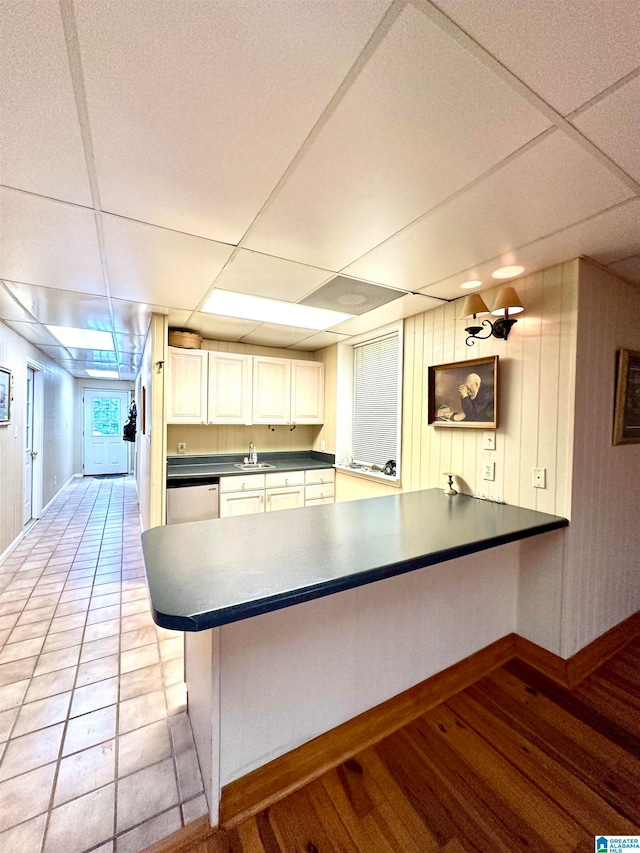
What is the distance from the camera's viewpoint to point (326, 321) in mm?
3207

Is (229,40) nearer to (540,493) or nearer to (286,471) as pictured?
(540,493)

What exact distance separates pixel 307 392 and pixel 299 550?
3002mm

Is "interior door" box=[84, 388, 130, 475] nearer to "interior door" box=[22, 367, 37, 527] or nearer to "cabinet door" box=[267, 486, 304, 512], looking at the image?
"interior door" box=[22, 367, 37, 527]

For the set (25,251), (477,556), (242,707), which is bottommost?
(242,707)

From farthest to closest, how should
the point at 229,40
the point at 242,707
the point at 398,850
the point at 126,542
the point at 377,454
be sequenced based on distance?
the point at 126,542 → the point at 377,454 → the point at 242,707 → the point at 398,850 → the point at 229,40

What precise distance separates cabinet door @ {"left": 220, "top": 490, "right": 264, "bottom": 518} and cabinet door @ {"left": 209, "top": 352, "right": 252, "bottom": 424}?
2.57ft

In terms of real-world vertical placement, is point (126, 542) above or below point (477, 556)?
below

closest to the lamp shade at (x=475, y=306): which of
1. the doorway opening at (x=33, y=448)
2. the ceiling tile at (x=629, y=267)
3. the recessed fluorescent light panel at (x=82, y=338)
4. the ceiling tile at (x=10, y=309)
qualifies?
the ceiling tile at (x=629, y=267)

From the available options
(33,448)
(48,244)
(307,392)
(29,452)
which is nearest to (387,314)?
(307,392)

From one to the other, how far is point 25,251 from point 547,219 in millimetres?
2568

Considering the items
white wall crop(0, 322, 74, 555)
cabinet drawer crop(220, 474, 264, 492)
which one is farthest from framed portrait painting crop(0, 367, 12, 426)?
cabinet drawer crop(220, 474, 264, 492)

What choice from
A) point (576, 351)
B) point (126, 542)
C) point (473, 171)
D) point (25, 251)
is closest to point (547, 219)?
point (473, 171)

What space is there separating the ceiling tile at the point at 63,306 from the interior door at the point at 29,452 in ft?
6.34

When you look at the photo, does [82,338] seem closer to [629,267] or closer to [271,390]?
[271,390]
